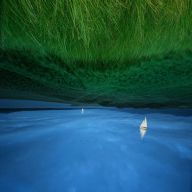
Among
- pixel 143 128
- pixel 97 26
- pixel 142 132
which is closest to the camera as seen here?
pixel 97 26

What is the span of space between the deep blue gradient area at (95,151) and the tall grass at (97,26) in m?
1.77

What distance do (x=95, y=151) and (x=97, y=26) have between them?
2.77 metres

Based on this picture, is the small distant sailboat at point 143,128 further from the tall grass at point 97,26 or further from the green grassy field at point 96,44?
the tall grass at point 97,26

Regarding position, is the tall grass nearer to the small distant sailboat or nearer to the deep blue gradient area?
the deep blue gradient area

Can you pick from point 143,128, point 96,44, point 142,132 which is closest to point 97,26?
point 96,44

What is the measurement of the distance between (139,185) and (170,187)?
400mm

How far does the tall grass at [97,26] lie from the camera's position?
1667 millimetres

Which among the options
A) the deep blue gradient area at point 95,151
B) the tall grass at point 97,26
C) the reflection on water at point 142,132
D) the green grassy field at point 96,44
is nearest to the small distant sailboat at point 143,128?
the reflection on water at point 142,132

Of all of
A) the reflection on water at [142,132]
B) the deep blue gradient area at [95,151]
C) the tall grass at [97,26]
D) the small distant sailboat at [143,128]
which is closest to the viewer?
the tall grass at [97,26]

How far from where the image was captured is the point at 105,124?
5652mm

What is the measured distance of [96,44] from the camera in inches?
86.9

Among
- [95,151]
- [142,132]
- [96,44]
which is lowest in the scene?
[95,151]

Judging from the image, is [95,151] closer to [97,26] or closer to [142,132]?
[142,132]

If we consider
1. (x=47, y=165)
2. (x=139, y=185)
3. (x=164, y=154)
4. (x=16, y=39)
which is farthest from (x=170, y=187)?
(x=16, y=39)
